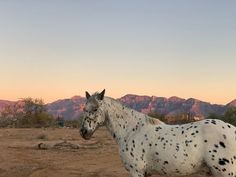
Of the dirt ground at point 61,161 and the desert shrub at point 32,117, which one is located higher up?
the desert shrub at point 32,117

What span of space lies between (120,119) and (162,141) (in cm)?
103

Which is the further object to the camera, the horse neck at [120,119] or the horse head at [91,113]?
the horse neck at [120,119]

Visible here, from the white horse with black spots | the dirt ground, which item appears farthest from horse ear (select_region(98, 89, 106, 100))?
the dirt ground

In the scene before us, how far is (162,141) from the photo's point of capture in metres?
7.23

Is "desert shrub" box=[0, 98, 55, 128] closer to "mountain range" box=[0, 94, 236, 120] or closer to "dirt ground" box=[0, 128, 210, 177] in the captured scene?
"dirt ground" box=[0, 128, 210, 177]

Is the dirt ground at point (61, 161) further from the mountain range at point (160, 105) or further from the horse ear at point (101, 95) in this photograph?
the mountain range at point (160, 105)

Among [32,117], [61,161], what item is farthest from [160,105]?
[61,161]

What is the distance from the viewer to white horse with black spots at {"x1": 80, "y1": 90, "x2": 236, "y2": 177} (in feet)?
22.2

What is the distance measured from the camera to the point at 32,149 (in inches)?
777

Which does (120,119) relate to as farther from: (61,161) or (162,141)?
(61,161)

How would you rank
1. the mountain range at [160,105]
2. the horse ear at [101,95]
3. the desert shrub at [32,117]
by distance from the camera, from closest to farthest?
1. the horse ear at [101,95]
2. the desert shrub at [32,117]
3. the mountain range at [160,105]

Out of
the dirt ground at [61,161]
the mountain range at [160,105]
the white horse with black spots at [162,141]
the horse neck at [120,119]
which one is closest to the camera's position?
the white horse with black spots at [162,141]

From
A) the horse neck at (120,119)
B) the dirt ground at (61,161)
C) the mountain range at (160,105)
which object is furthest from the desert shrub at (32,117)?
the mountain range at (160,105)

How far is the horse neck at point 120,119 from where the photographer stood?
785cm
